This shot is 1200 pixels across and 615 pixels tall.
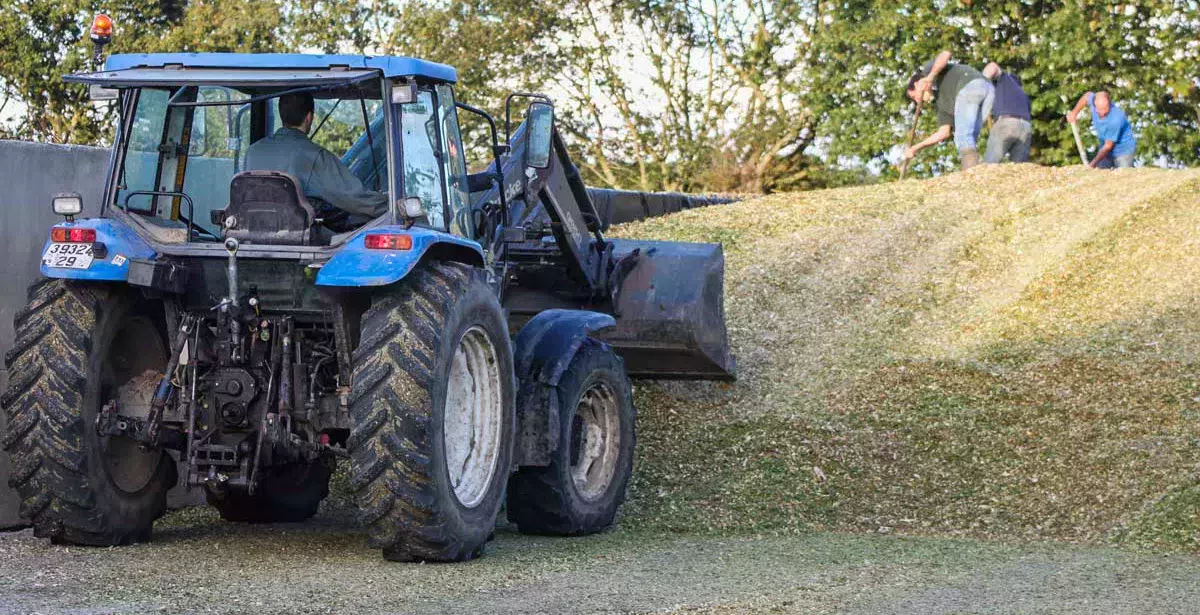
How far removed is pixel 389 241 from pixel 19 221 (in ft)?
8.33

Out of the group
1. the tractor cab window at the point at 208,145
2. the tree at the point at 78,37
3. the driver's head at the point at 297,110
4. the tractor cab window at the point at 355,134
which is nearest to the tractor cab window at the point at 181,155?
the tractor cab window at the point at 208,145

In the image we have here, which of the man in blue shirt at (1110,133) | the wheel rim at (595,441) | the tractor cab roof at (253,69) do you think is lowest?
the wheel rim at (595,441)

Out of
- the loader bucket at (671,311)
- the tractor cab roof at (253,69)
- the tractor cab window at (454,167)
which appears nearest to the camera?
the tractor cab roof at (253,69)

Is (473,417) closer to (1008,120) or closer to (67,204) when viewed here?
(67,204)

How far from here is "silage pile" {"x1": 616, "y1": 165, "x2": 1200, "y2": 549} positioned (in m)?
8.97

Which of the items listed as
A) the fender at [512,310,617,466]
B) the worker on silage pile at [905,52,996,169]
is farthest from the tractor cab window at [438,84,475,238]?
the worker on silage pile at [905,52,996,169]

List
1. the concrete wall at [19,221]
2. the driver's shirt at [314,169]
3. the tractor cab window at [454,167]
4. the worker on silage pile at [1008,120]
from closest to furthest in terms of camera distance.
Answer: the driver's shirt at [314,169] → the tractor cab window at [454,167] → the concrete wall at [19,221] → the worker on silage pile at [1008,120]

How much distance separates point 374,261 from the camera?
6.45 m

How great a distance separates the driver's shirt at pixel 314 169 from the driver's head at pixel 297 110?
0.08 meters

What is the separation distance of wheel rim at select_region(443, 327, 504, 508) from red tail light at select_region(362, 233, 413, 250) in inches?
24.8

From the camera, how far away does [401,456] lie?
6.45 metres

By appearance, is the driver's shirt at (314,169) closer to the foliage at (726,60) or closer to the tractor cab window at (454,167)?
the tractor cab window at (454,167)

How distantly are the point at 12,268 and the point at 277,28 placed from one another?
72.4 ft

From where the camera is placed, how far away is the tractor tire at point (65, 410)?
264 inches
